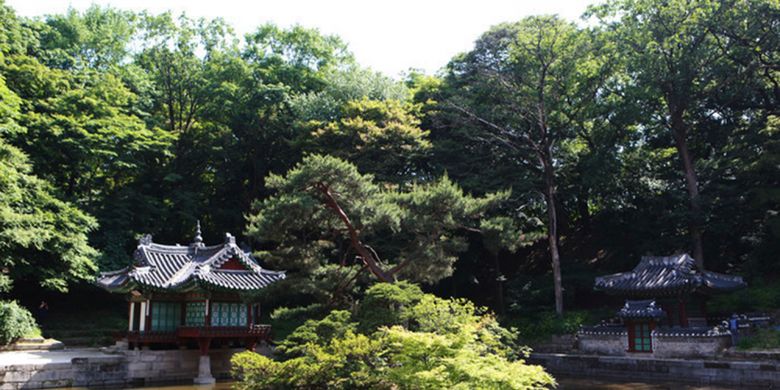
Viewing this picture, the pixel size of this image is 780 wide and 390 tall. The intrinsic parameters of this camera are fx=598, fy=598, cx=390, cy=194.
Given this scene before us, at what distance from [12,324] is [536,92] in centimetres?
2372

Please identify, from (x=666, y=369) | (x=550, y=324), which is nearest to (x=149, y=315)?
(x=550, y=324)

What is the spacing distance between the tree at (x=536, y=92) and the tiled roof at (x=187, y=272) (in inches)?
516

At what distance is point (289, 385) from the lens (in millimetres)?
9922

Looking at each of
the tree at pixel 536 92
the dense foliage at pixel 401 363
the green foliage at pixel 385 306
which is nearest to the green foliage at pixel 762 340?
the tree at pixel 536 92

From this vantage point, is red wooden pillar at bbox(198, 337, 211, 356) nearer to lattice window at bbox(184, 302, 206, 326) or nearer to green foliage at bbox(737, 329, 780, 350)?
lattice window at bbox(184, 302, 206, 326)

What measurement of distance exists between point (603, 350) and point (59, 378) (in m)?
19.1

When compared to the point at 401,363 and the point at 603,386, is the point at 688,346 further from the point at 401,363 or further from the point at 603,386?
the point at 401,363

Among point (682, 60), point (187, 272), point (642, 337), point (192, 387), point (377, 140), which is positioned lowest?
point (192, 387)

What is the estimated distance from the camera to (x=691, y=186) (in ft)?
90.0

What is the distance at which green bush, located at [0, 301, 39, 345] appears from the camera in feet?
71.5

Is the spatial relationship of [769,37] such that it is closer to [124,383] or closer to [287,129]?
[287,129]

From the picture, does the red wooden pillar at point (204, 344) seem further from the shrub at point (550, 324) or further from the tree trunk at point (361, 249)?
the shrub at point (550, 324)

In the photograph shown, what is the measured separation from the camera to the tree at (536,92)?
27.4 meters

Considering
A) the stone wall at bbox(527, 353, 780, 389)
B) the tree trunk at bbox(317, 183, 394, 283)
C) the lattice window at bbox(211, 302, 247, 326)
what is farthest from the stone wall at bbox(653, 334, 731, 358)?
the lattice window at bbox(211, 302, 247, 326)
